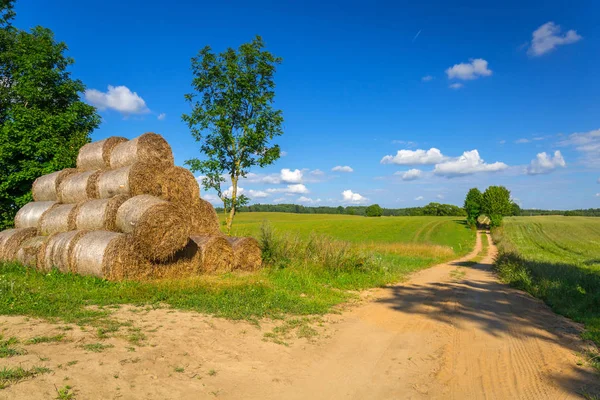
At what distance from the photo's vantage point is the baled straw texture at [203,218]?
13242mm

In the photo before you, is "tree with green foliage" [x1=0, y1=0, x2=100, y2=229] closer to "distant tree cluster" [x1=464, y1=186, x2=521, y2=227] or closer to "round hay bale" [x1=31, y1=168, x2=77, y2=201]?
"round hay bale" [x1=31, y1=168, x2=77, y2=201]

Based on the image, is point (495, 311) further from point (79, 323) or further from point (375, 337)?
point (79, 323)

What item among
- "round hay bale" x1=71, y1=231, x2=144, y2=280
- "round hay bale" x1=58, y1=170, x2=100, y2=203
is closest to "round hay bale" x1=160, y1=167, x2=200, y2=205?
"round hay bale" x1=58, y1=170, x2=100, y2=203

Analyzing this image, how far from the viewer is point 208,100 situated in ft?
58.2

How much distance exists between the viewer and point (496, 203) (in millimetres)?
75438

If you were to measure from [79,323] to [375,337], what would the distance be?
5.30 meters

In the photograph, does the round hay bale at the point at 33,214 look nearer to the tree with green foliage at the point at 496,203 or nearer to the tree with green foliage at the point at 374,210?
the tree with green foliage at the point at 496,203

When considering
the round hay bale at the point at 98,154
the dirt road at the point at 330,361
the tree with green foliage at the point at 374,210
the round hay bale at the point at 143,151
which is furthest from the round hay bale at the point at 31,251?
the tree with green foliage at the point at 374,210

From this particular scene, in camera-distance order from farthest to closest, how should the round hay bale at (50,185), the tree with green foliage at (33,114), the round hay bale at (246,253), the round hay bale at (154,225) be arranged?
the tree with green foliage at (33,114) < the round hay bale at (50,185) < the round hay bale at (246,253) < the round hay bale at (154,225)

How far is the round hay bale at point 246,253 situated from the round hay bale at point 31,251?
5.89 m

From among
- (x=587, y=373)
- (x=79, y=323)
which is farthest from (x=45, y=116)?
(x=587, y=373)

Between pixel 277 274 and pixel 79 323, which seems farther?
pixel 277 274

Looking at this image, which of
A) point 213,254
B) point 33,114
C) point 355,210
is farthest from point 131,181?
point 355,210

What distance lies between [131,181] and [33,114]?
8300 mm
